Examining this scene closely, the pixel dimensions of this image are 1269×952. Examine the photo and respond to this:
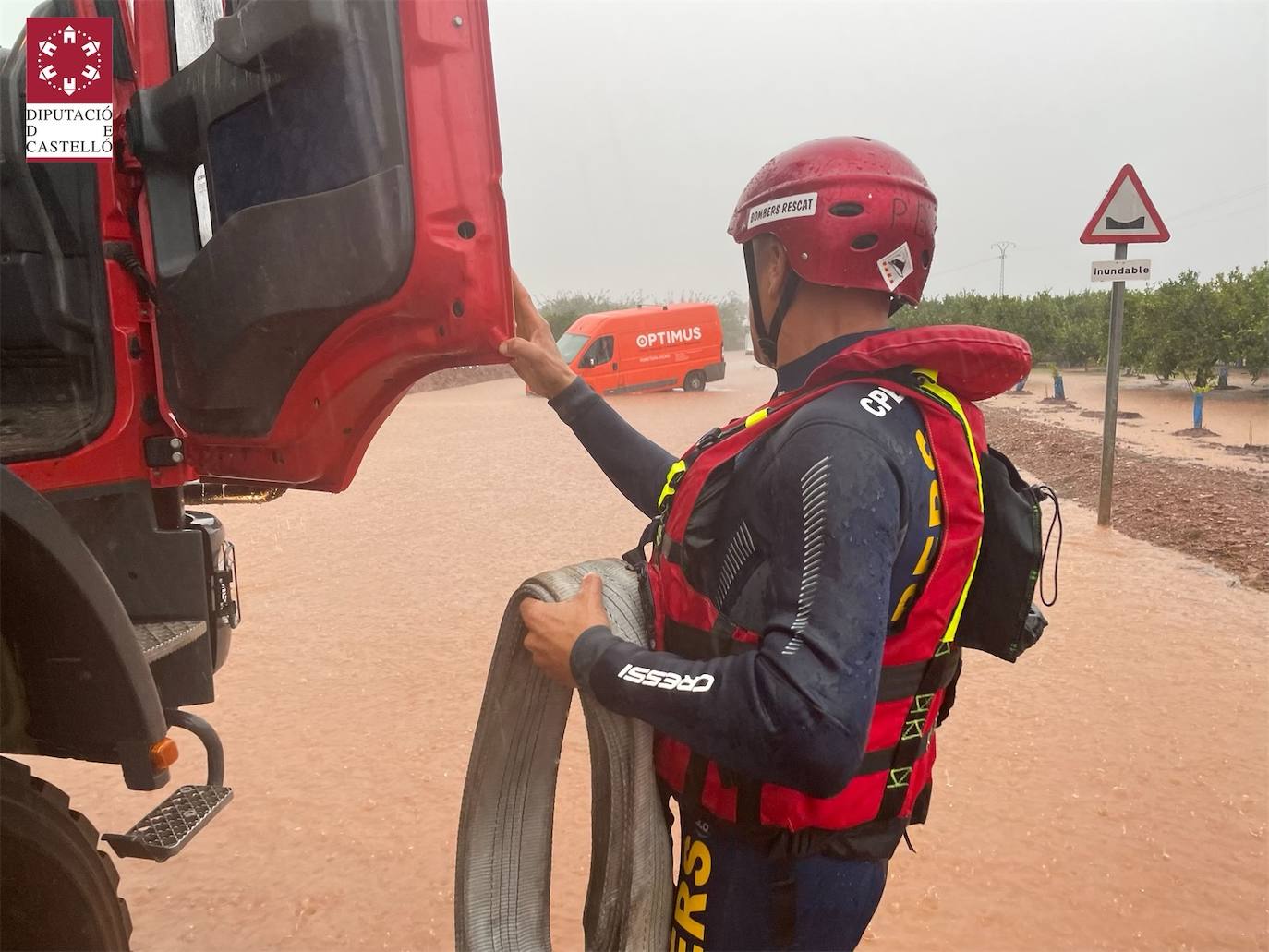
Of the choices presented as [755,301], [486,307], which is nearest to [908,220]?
[755,301]

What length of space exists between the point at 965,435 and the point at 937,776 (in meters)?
2.97

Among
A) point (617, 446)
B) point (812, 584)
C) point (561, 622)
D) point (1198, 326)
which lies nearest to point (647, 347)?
point (1198, 326)

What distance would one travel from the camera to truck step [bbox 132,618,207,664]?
2329mm

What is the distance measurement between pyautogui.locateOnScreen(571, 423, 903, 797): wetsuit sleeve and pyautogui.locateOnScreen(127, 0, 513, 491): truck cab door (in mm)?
833

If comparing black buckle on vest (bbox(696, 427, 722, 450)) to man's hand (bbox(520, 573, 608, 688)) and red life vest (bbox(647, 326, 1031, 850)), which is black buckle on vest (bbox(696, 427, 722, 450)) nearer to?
red life vest (bbox(647, 326, 1031, 850))

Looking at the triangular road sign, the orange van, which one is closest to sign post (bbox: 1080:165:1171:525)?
the triangular road sign

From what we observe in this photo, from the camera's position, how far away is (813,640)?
1323 mm

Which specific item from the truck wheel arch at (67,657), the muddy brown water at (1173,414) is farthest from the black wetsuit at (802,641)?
the muddy brown water at (1173,414)

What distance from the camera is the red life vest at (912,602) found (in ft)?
5.05

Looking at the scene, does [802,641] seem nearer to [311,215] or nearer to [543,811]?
[543,811]

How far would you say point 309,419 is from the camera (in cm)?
230

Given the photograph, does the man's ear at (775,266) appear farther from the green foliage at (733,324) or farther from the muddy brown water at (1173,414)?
the green foliage at (733,324)

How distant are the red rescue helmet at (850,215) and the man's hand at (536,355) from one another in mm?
705

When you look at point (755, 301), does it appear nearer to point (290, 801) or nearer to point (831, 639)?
point (831, 639)
